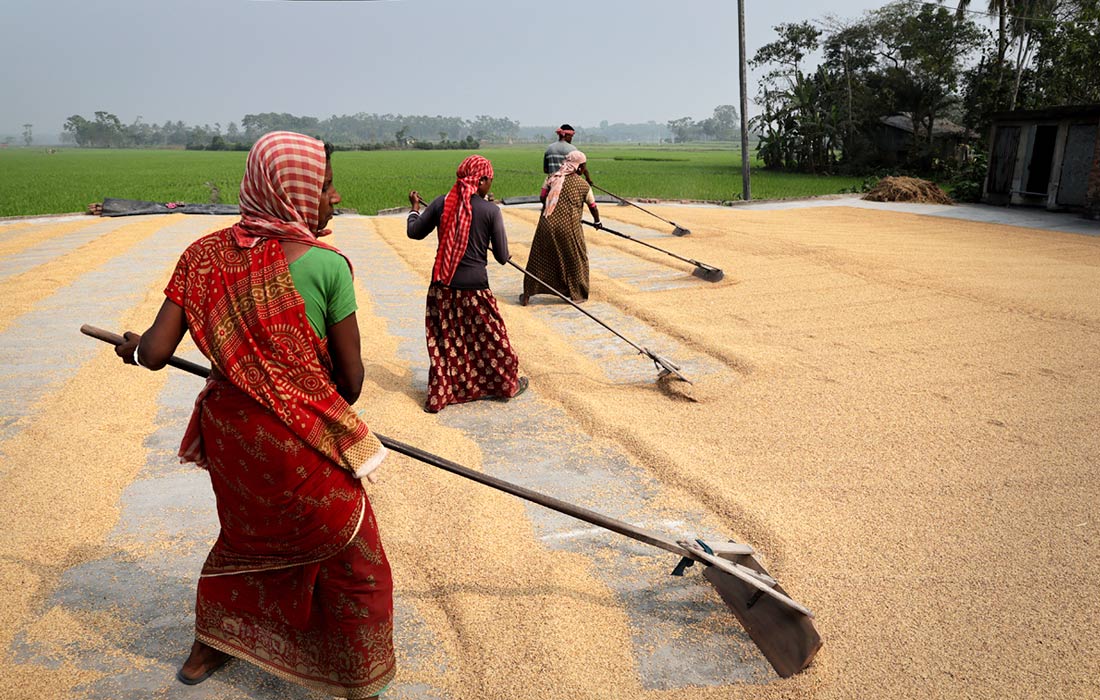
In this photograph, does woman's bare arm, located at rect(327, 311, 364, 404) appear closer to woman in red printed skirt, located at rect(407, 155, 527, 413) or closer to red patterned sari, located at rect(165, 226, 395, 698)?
red patterned sari, located at rect(165, 226, 395, 698)

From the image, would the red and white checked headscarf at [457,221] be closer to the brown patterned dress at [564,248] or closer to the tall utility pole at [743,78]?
the brown patterned dress at [564,248]

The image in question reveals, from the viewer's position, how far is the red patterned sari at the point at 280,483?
1.82 metres

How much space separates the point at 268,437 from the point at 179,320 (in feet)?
1.25

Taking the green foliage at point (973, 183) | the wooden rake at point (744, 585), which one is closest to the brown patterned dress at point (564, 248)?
the wooden rake at point (744, 585)

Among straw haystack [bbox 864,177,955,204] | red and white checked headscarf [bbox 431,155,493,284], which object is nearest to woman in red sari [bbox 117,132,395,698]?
red and white checked headscarf [bbox 431,155,493,284]

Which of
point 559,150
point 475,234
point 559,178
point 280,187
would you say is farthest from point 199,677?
point 559,150

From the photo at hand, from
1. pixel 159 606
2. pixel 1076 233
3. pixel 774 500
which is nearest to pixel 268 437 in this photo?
pixel 159 606

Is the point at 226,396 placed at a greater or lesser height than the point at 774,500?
greater

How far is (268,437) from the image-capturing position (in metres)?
1.84

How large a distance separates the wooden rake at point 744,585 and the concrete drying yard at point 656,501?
0.23 feet

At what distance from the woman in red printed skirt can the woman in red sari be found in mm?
2433

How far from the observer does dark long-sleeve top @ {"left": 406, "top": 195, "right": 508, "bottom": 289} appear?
14.9 ft

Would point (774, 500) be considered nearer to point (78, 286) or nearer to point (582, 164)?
point (582, 164)

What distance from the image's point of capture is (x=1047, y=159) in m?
14.8
